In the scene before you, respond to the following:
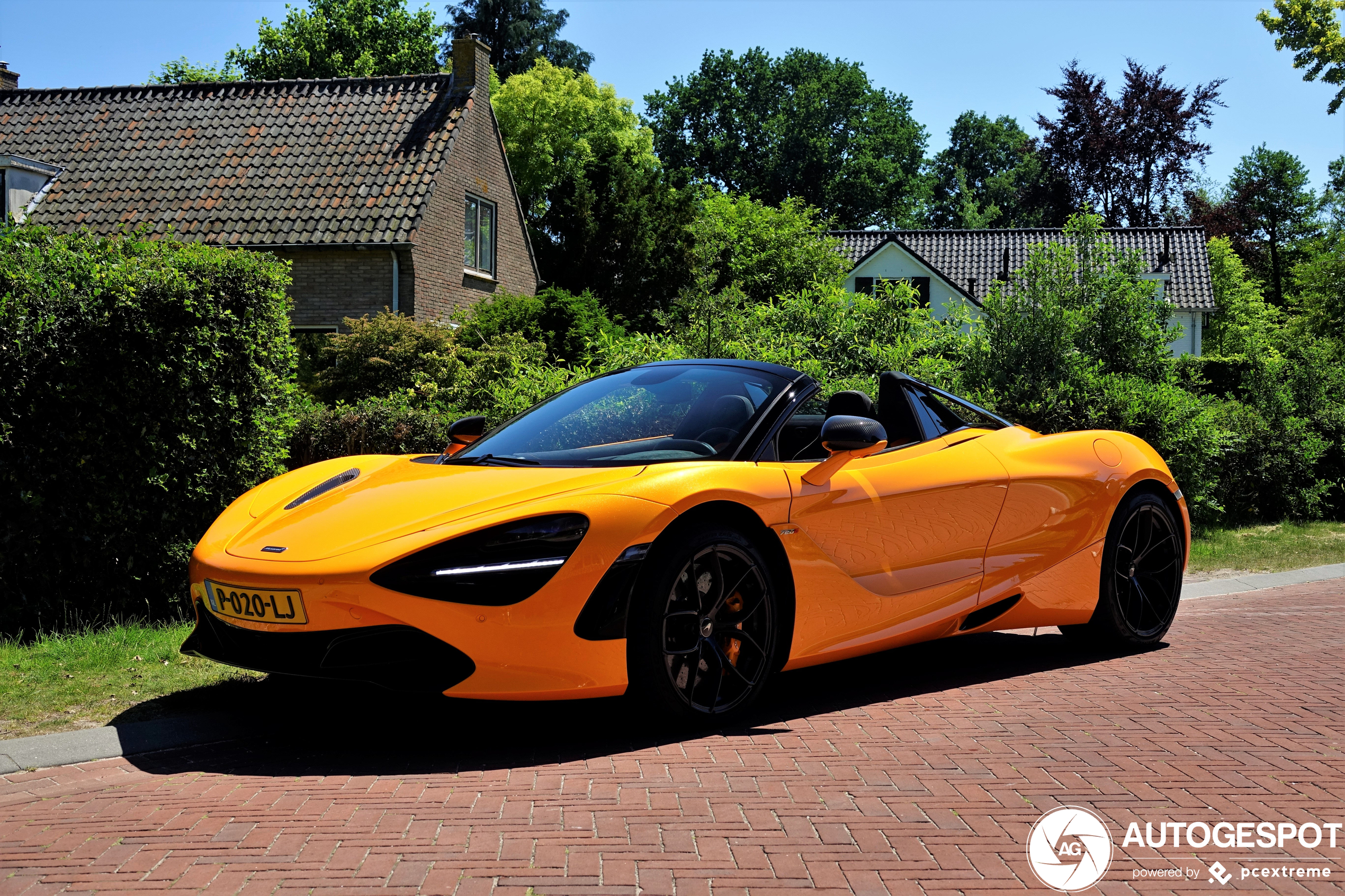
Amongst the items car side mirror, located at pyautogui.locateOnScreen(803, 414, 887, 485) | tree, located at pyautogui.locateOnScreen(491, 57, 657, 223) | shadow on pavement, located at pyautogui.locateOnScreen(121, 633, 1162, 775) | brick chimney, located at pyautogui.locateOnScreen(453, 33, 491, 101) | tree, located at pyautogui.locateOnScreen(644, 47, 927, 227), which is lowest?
shadow on pavement, located at pyautogui.locateOnScreen(121, 633, 1162, 775)

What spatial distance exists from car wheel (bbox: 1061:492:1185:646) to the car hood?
301cm

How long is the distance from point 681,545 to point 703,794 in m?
0.96

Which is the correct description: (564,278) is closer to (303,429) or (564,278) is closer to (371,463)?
(303,429)

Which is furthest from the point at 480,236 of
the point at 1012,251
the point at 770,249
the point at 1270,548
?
the point at 1012,251

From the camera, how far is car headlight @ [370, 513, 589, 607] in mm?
3955

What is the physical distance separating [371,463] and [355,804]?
216 centimetres

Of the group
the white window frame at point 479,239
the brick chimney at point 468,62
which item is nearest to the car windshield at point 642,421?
the white window frame at point 479,239

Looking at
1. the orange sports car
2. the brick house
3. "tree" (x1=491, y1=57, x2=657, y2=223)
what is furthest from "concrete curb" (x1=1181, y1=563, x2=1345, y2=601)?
"tree" (x1=491, y1=57, x2=657, y2=223)

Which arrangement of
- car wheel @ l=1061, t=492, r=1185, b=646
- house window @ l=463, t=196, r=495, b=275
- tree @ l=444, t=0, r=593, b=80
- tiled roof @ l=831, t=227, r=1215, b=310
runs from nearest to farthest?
car wheel @ l=1061, t=492, r=1185, b=646, house window @ l=463, t=196, r=495, b=275, tiled roof @ l=831, t=227, r=1215, b=310, tree @ l=444, t=0, r=593, b=80

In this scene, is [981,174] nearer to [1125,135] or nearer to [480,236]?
[1125,135]

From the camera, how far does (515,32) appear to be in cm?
5791

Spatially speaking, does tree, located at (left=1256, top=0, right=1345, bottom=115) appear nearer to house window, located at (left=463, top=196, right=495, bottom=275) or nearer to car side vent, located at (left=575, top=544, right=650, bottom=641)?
house window, located at (left=463, top=196, right=495, bottom=275)

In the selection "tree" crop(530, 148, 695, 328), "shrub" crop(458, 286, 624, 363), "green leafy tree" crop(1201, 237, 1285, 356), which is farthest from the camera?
"green leafy tree" crop(1201, 237, 1285, 356)

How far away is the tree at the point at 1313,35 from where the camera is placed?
2548cm
